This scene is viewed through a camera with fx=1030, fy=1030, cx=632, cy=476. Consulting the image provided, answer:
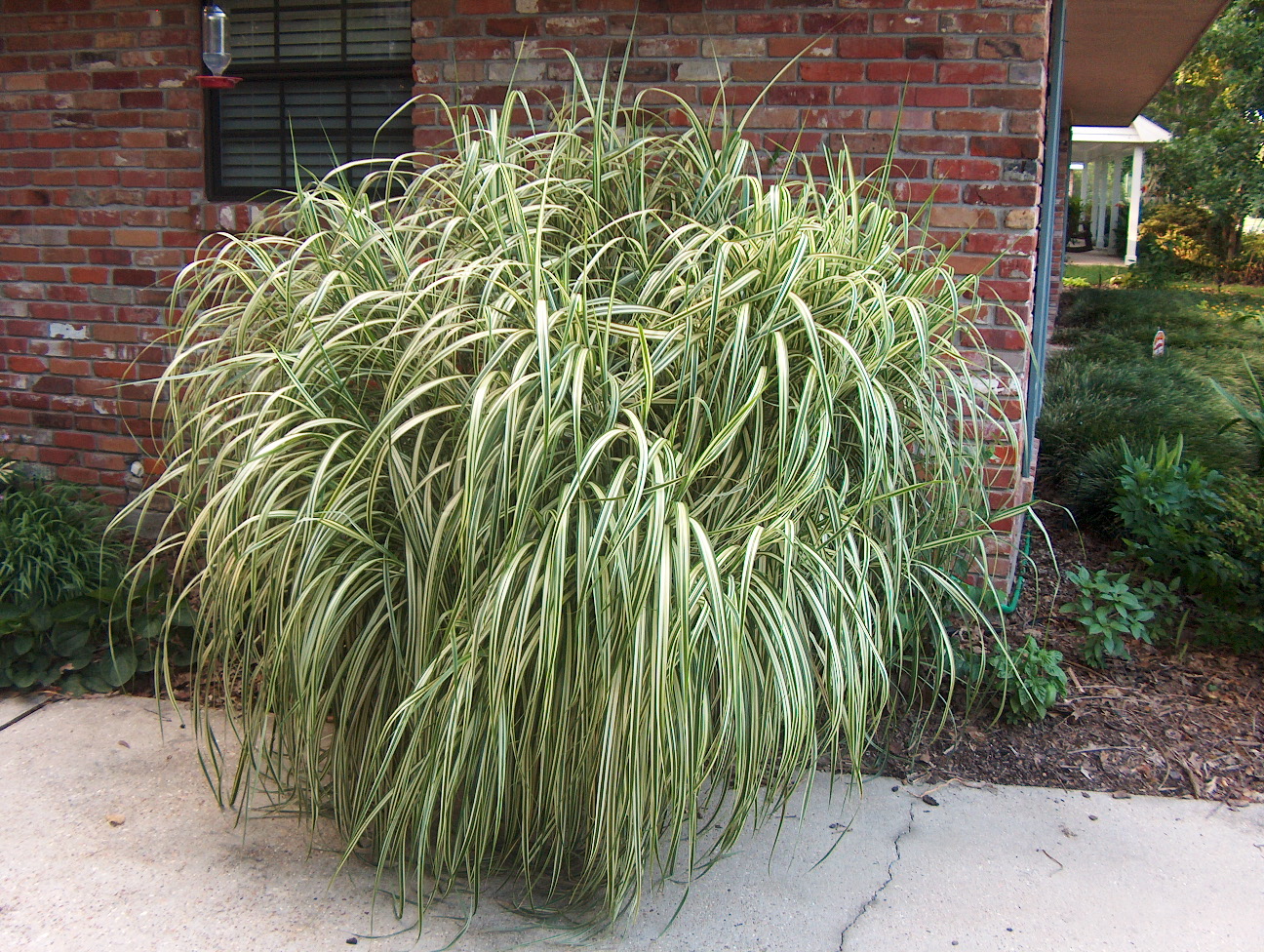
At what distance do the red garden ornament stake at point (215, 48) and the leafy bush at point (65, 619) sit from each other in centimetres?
161

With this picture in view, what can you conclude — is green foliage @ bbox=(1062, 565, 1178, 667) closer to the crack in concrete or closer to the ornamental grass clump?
the ornamental grass clump

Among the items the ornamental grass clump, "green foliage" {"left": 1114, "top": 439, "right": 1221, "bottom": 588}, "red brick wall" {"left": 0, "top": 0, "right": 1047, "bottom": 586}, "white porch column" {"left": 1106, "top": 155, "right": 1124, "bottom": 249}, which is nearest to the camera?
the ornamental grass clump

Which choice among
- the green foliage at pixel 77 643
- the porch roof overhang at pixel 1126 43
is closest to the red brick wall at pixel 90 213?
the green foliage at pixel 77 643

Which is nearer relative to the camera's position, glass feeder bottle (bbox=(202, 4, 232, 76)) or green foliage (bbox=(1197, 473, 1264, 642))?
green foliage (bbox=(1197, 473, 1264, 642))

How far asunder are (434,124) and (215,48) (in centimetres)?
82

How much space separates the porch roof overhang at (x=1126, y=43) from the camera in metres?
5.71

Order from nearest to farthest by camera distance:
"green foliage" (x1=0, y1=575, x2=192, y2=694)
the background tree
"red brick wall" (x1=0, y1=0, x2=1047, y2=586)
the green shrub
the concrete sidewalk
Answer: the concrete sidewalk, "green foliage" (x1=0, y1=575, x2=192, y2=694), "red brick wall" (x1=0, y1=0, x2=1047, y2=586), the green shrub, the background tree

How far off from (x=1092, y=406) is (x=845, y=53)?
228 centimetres

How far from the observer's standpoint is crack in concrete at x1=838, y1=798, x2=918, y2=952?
212 cm

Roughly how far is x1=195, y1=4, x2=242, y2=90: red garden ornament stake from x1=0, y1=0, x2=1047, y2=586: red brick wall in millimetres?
329

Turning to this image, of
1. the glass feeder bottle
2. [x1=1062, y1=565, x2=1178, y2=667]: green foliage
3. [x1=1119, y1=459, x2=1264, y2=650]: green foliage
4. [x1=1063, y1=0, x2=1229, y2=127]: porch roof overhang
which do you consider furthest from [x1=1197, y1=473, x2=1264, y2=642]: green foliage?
the glass feeder bottle

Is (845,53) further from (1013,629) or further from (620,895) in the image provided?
(620,895)

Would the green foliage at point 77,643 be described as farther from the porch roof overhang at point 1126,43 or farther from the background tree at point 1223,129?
the background tree at point 1223,129

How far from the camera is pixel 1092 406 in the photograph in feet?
15.5
